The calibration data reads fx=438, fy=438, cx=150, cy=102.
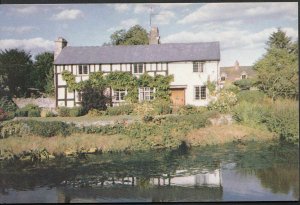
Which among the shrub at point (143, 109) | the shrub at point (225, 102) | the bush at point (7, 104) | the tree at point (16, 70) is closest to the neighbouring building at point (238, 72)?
the shrub at point (225, 102)

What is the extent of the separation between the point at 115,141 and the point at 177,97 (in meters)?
1.88

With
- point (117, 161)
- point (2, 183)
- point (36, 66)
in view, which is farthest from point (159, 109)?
point (2, 183)

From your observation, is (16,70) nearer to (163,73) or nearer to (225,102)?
(163,73)

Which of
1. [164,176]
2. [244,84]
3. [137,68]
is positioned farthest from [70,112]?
[244,84]

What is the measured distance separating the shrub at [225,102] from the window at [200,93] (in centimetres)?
35

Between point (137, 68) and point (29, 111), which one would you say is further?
point (137, 68)

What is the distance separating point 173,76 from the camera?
36.1 feet

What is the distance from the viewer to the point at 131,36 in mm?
10602

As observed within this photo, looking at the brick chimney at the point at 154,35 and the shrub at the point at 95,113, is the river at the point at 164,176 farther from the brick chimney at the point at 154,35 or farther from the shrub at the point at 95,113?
the brick chimney at the point at 154,35

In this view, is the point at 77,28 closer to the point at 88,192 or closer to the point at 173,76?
the point at 173,76

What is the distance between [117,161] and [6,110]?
2992 millimetres

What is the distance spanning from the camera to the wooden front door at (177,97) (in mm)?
10873

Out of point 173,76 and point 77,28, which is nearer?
point 77,28

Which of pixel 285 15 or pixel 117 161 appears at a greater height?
pixel 285 15
